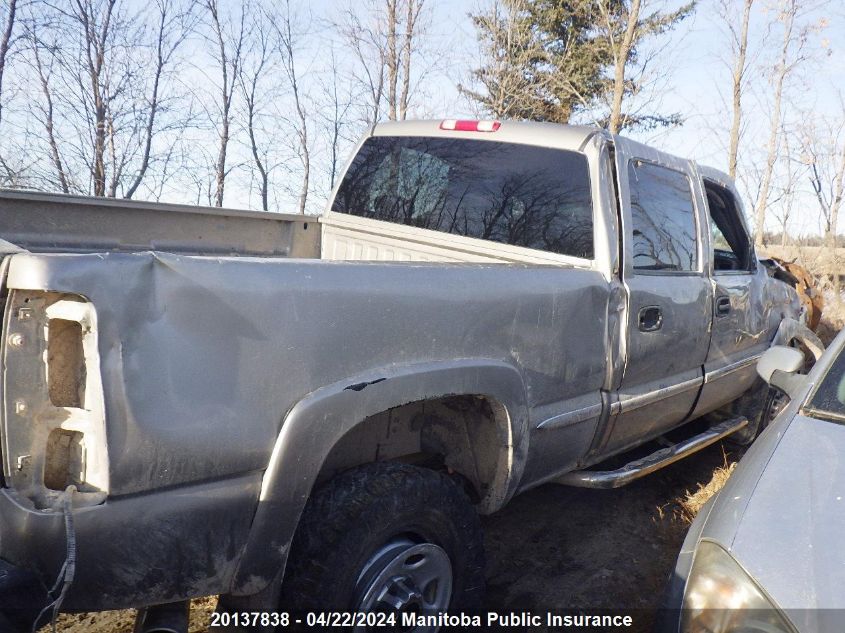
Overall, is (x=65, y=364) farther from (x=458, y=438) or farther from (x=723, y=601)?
(x=723, y=601)

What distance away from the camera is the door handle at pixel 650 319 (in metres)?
3.06

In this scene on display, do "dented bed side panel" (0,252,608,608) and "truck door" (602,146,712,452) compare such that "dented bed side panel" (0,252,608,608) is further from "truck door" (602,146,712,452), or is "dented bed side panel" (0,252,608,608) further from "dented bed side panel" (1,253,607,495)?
"truck door" (602,146,712,452)

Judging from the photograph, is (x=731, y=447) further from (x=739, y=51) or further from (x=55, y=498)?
(x=739, y=51)

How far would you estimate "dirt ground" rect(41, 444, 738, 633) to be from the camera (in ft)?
9.73

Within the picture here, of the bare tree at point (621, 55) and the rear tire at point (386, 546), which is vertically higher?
the bare tree at point (621, 55)

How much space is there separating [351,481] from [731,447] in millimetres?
4147

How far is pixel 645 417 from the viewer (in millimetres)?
3363

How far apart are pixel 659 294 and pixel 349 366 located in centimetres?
192

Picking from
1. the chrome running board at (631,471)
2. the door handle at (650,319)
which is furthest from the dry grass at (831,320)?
the door handle at (650,319)

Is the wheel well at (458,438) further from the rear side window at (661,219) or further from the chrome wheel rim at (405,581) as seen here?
the rear side window at (661,219)

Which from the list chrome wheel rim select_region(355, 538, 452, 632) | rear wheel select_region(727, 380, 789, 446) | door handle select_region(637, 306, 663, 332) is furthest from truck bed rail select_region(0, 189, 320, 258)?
rear wheel select_region(727, 380, 789, 446)

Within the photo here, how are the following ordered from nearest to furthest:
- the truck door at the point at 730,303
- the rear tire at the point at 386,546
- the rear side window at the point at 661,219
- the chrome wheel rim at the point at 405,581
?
the rear tire at the point at 386,546, the chrome wheel rim at the point at 405,581, the rear side window at the point at 661,219, the truck door at the point at 730,303

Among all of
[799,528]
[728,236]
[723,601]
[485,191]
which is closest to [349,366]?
[723,601]

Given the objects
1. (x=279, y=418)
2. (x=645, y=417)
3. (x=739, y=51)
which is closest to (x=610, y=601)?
(x=645, y=417)
